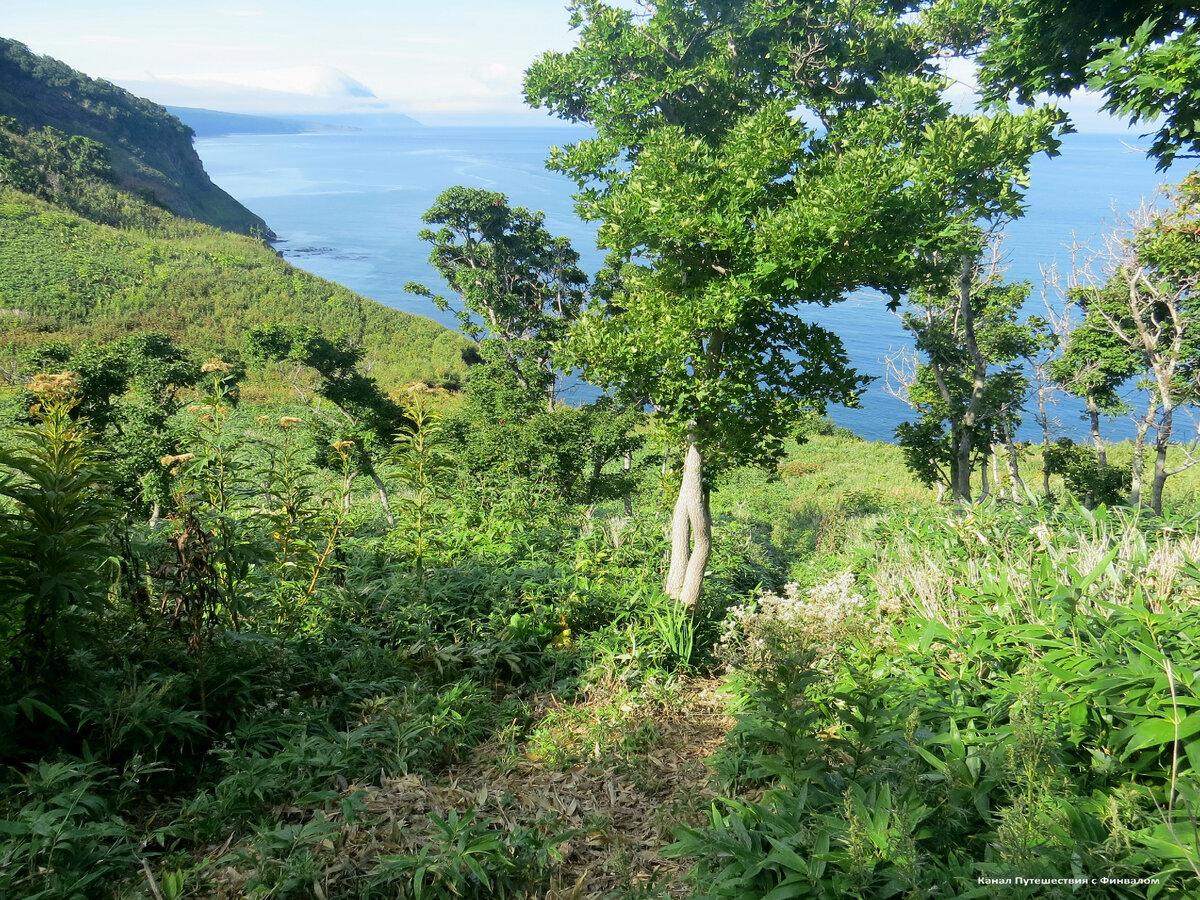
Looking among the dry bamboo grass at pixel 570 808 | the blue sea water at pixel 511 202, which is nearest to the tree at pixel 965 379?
the blue sea water at pixel 511 202

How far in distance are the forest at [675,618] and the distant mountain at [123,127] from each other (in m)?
65.1

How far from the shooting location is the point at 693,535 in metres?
5.85

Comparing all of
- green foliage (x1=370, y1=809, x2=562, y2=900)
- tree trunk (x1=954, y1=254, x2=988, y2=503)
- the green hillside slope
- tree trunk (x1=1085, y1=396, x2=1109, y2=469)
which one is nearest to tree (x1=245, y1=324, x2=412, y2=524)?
tree trunk (x1=954, y1=254, x2=988, y2=503)

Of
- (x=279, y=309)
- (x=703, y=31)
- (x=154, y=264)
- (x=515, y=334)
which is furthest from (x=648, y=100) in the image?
(x=154, y=264)

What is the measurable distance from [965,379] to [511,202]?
306ft

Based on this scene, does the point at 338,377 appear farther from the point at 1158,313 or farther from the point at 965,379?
the point at 1158,313

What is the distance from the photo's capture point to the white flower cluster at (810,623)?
3820 millimetres

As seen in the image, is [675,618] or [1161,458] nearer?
[675,618]

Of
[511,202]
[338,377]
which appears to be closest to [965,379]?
[338,377]

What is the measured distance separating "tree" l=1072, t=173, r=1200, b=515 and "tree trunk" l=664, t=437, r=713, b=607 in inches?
419

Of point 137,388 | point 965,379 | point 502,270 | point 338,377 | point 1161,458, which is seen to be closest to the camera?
point 137,388

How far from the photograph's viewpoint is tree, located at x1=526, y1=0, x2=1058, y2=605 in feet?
15.2

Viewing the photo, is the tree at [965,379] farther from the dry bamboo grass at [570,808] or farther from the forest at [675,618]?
the dry bamboo grass at [570,808]

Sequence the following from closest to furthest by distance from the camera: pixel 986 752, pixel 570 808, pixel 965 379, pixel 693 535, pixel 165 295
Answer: pixel 986 752 < pixel 570 808 < pixel 693 535 < pixel 965 379 < pixel 165 295
